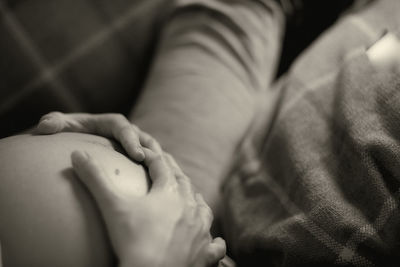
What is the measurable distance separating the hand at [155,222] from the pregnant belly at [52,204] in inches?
0.7

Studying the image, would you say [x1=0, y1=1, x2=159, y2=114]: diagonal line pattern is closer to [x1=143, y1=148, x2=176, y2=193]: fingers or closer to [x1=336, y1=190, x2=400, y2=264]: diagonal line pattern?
[x1=143, y1=148, x2=176, y2=193]: fingers

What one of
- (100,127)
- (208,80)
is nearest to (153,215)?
(100,127)

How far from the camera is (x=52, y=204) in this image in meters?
0.45

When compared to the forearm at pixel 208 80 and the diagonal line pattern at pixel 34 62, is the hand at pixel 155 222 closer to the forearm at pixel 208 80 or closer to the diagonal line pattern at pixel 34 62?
the forearm at pixel 208 80

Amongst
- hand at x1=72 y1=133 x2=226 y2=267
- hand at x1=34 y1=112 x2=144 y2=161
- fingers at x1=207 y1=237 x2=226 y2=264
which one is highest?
hand at x1=34 y1=112 x2=144 y2=161

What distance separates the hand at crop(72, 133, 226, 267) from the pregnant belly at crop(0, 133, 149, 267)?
18 mm

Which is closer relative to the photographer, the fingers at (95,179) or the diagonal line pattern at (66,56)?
the fingers at (95,179)

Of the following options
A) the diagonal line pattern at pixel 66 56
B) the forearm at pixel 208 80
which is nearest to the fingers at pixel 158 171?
the forearm at pixel 208 80

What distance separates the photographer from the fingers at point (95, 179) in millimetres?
448

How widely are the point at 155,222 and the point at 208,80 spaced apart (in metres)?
0.39

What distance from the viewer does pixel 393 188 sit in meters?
0.49

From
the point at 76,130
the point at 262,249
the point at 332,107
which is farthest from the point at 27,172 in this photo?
the point at 332,107

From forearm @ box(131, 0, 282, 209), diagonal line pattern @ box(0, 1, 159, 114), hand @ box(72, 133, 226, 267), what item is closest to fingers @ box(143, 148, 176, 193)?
hand @ box(72, 133, 226, 267)

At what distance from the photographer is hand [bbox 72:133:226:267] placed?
0.43 meters
